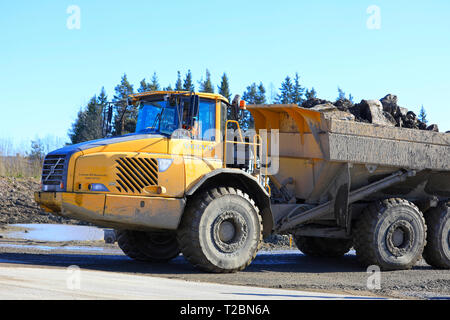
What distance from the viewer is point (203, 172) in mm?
9648

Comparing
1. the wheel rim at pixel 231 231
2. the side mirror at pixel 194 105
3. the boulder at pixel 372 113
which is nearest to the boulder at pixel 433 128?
the boulder at pixel 372 113

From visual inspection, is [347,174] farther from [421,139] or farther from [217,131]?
[217,131]

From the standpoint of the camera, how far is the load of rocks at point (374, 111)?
1162 centimetres

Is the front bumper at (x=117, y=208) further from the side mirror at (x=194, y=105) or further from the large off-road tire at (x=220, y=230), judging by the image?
the side mirror at (x=194, y=105)

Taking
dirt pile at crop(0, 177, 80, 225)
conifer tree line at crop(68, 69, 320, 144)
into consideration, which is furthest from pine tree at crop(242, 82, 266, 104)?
dirt pile at crop(0, 177, 80, 225)

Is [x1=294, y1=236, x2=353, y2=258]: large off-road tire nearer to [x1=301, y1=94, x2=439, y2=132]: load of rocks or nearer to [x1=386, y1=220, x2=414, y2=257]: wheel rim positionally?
[x1=386, y1=220, x2=414, y2=257]: wheel rim

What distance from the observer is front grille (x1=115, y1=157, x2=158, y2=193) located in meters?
9.02

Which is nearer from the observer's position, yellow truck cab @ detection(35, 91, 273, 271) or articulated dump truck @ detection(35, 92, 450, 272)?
yellow truck cab @ detection(35, 91, 273, 271)

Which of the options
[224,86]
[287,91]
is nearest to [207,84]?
[224,86]

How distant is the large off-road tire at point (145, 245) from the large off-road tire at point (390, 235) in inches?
145

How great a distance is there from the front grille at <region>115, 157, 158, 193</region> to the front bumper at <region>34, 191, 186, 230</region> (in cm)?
16

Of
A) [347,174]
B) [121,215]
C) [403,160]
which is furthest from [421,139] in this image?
[121,215]

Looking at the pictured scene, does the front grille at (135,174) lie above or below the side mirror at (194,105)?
below

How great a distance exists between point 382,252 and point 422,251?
1048 millimetres
